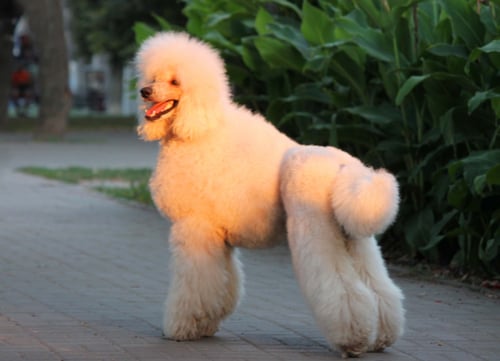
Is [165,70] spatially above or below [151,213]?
above

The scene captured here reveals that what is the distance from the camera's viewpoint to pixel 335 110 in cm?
1098

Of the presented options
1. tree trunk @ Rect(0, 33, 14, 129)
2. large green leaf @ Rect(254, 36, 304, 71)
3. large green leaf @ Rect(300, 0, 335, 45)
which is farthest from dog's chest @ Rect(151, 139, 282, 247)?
tree trunk @ Rect(0, 33, 14, 129)

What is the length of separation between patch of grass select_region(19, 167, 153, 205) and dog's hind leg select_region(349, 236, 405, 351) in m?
8.40

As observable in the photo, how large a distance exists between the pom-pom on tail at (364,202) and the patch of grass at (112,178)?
28.1 ft

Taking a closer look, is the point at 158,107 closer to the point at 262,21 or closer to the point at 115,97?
the point at 262,21

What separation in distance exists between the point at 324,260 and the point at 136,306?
7.21 feet

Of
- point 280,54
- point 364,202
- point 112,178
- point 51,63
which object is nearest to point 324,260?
point 364,202

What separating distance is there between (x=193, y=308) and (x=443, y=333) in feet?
5.05

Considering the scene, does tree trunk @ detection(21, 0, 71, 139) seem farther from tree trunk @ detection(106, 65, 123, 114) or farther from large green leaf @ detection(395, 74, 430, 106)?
tree trunk @ detection(106, 65, 123, 114)

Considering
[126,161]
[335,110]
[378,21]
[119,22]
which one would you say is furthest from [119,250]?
[119,22]

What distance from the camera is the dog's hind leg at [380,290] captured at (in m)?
6.41

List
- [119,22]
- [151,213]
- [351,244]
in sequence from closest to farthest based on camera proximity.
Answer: [351,244]
[151,213]
[119,22]

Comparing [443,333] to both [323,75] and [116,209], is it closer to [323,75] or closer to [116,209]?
[323,75]

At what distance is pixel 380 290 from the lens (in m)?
6.41
